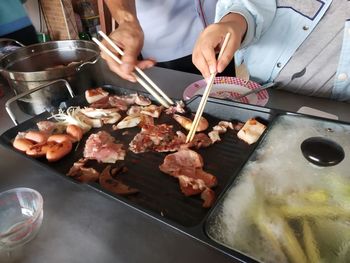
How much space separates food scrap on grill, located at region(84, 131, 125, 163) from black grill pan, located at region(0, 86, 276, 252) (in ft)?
0.07

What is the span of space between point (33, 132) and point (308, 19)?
1.12 meters

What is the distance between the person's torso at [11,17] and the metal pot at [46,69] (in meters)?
0.68

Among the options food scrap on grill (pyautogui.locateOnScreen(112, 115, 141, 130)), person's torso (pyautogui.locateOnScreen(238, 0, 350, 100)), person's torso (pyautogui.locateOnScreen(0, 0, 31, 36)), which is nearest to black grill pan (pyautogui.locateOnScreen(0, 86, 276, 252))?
food scrap on grill (pyautogui.locateOnScreen(112, 115, 141, 130))

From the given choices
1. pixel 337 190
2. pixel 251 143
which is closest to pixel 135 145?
pixel 251 143

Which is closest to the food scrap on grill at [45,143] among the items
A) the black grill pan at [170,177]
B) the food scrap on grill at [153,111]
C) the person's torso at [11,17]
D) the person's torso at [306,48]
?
the black grill pan at [170,177]

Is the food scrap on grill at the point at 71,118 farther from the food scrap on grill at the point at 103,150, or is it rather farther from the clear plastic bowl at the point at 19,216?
the clear plastic bowl at the point at 19,216

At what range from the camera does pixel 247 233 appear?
61 cm

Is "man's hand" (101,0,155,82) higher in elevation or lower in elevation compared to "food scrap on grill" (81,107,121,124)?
higher

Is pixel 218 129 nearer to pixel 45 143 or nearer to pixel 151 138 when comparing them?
pixel 151 138

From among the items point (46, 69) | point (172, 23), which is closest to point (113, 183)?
point (46, 69)

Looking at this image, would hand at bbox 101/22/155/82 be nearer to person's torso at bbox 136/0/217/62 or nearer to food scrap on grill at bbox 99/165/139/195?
food scrap on grill at bbox 99/165/139/195

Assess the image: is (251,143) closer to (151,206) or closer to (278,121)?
(278,121)

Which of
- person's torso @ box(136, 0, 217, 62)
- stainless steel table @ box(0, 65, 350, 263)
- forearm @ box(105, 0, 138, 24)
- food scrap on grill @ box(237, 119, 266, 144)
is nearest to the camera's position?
stainless steel table @ box(0, 65, 350, 263)

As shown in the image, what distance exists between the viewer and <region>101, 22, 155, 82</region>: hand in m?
1.07
